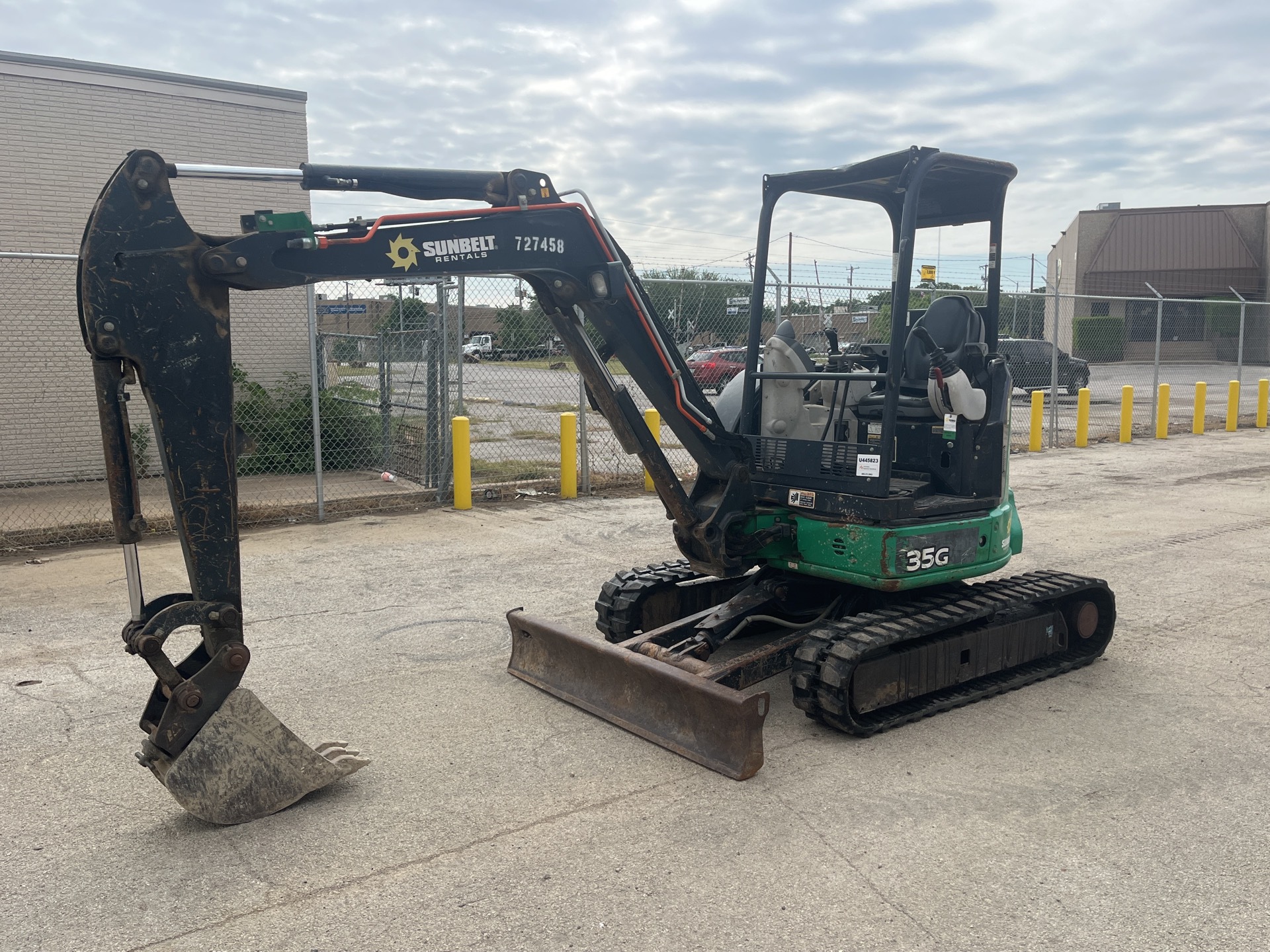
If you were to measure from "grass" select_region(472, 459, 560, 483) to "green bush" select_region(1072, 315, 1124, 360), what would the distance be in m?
26.3

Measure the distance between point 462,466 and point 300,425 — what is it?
2882 mm

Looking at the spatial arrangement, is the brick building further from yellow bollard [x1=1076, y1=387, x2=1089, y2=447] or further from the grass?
yellow bollard [x1=1076, y1=387, x2=1089, y2=447]

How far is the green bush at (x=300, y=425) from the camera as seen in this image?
12.5 metres

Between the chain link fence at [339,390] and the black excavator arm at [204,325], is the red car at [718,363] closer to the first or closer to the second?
the chain link fence at [339,390]

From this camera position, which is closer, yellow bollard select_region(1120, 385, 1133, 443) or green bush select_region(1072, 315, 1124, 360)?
yellow bollard select_region(1120, 385, 1133, 443)

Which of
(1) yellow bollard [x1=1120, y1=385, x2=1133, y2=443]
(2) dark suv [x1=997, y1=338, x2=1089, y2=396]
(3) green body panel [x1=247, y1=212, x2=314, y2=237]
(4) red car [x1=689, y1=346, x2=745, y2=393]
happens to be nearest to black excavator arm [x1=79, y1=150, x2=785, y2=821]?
(3) green body panel [x1=247, y1=212, x2=314, y2=237]

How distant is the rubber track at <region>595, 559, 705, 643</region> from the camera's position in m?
5.98

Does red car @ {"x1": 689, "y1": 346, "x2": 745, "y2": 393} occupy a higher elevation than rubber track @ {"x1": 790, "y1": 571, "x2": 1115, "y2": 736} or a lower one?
higher

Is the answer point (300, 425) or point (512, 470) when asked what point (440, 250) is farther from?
point (512, 470)

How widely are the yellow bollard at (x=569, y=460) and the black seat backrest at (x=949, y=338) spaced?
19.9 ft

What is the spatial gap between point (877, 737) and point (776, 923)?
177 centimetres

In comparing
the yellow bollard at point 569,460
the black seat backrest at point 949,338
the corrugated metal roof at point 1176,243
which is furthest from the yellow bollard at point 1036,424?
the corrugated metal roof at point 1176,243

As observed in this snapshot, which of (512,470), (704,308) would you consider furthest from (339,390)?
(704,308)

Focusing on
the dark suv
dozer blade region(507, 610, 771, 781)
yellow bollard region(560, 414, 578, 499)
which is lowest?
dozer blade region(507, 610, 771, 781)
